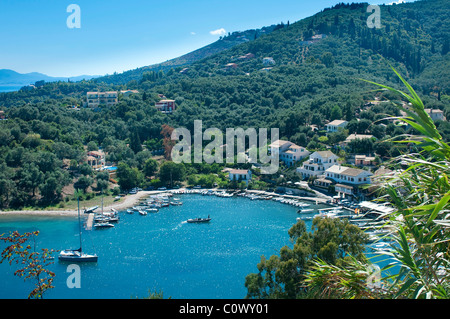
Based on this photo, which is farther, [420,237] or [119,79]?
[119,79]

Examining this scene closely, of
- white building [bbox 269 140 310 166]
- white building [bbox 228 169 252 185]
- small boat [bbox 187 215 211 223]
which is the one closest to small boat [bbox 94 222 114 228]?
small boat [bbox 187 215 211 223]

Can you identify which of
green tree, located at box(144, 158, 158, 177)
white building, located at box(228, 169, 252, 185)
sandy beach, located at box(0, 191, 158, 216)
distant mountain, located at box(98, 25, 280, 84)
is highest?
distant mountain, located at box(98, 25, 280, 84)

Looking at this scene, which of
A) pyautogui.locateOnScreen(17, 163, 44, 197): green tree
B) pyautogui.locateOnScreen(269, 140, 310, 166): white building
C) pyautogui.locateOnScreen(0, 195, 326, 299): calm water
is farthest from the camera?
pyautogui.locateOnScreen(269, 140, 310, 166): white building

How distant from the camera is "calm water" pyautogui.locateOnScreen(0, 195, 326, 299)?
1250 centimetres

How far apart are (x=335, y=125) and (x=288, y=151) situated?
14.4 ft

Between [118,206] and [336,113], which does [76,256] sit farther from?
[336,113]

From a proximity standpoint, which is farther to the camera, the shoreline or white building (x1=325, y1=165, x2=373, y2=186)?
white building (x1=325, y1=165, x2=373, y2=186)

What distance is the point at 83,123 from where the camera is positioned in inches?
1242

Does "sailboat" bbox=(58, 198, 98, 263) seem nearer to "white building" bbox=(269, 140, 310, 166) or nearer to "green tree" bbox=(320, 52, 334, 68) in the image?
"white building" bbox=(269, 140, 310, 166)

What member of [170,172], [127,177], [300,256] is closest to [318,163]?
[170,172]

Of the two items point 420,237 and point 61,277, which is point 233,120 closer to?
point 61,277

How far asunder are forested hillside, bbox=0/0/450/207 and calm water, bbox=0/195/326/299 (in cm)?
548

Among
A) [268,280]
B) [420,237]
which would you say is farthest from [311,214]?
[420,237]

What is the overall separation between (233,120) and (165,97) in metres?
9.78
